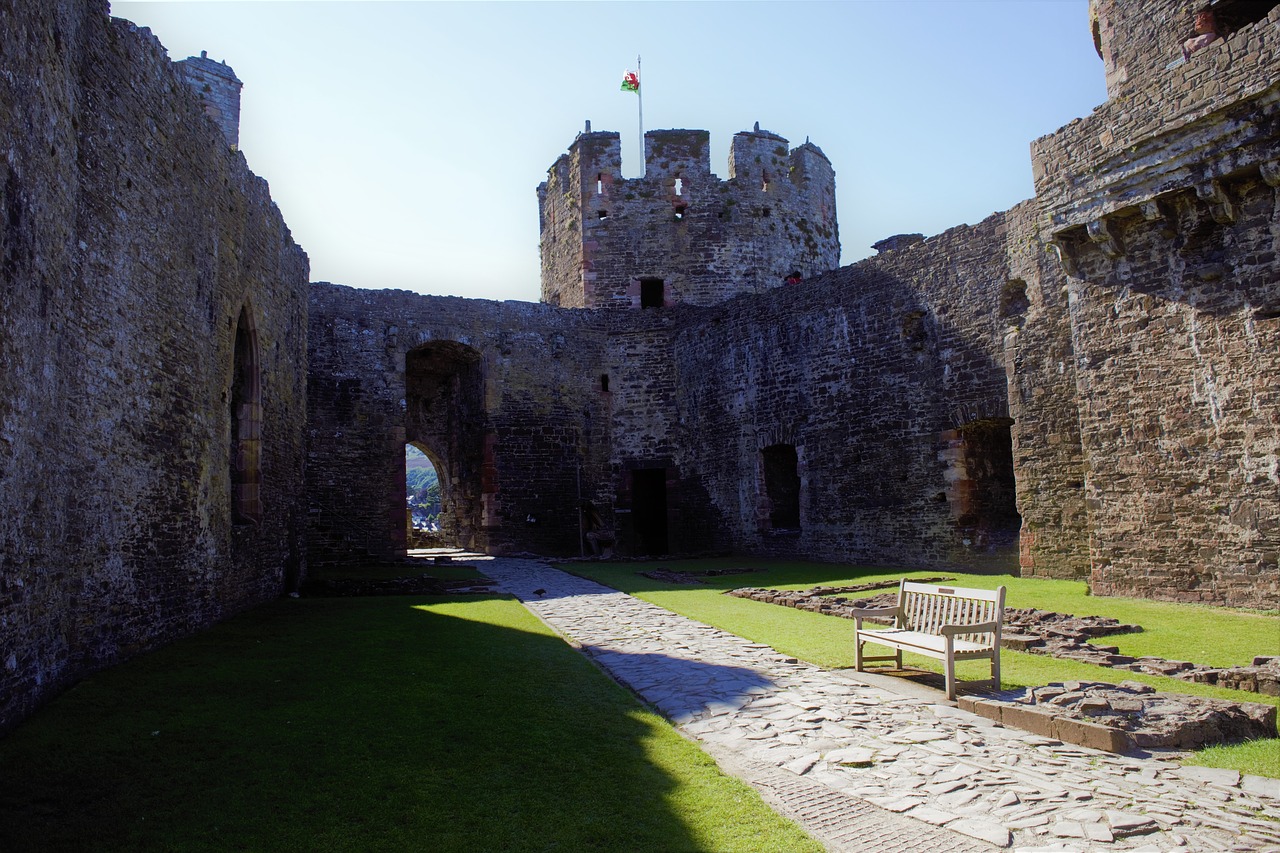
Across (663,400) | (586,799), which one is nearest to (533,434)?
(663,400)

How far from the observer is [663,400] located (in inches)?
947

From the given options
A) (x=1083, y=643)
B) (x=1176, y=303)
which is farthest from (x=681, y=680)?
(x=1176, y=303)

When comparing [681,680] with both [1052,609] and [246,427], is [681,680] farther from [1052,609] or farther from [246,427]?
[246,427]

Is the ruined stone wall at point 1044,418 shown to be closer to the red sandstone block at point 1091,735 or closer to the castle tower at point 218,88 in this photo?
the red sandstone block at point 1091,735

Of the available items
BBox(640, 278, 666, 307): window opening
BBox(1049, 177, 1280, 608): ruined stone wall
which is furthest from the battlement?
BBox(1049, 177, 1280, 608): ruined stone wall

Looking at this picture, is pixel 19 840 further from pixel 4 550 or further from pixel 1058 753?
pixel 1058 753

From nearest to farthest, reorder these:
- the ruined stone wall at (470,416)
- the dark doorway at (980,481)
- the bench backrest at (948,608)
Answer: the bench backrest at (948,608)
the dark doorway at (980,481)
the ruined stone wall at (470,416)

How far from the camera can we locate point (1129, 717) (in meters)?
5.24

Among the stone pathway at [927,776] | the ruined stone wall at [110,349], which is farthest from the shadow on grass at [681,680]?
the ruined stone wall at [110,349]

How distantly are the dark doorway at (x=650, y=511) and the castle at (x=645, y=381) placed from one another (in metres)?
0.12

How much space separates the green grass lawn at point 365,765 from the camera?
4.05m

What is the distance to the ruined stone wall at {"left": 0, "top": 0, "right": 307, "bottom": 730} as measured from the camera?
236 inches

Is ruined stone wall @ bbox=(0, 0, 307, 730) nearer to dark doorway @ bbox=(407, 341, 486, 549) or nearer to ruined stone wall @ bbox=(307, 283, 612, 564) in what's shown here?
ruined stone wall @ bbox=(307, 283, 612, 564)

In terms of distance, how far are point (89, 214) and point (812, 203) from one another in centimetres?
2521
